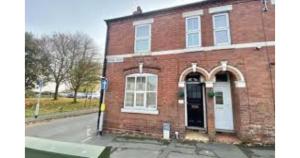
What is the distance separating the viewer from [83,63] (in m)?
22.1

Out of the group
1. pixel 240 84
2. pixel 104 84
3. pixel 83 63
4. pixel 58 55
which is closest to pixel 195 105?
pixel 240 84

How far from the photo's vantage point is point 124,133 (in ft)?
27.8

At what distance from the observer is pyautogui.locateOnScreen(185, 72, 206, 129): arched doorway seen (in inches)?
325

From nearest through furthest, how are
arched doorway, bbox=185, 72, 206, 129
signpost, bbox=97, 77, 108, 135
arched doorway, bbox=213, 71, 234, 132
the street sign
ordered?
arched doorway, bbox=213, 71, 234, 132
arched doorway, bbox=185, 72, 206, 129
signpost, bbox=97, 77, 108, 135
the street sign

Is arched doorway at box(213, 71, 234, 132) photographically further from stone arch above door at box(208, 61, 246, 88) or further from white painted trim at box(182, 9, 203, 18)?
white painted trim at box(182, 9, 203, 18)

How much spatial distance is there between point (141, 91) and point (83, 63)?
16018mm

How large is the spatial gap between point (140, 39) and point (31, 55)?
19401 millimetres

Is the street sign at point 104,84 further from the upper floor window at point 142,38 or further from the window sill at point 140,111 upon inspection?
the upper floor window at point 142,38

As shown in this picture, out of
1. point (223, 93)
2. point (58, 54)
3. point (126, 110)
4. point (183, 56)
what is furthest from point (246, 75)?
point (58, 54)

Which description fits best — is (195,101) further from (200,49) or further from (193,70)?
(200,49)

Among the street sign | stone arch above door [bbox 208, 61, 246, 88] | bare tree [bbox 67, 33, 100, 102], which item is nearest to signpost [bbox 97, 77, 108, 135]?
the street sign

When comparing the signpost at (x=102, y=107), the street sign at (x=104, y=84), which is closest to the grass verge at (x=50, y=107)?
the signpost at (x=102, y=107)

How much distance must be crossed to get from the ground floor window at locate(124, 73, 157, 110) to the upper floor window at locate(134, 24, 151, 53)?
4.76ft

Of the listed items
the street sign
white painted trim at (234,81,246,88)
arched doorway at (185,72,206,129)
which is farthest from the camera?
the street sign
